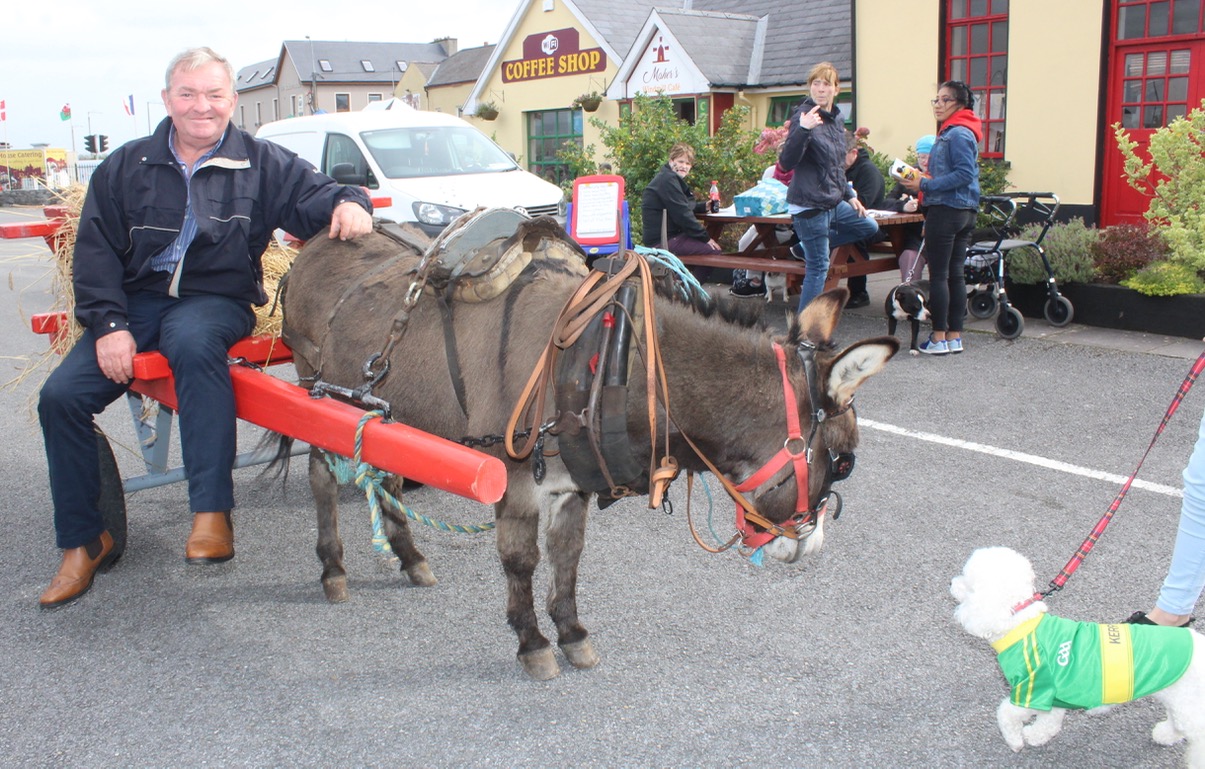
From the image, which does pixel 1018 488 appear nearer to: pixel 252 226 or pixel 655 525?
pixel 655 525

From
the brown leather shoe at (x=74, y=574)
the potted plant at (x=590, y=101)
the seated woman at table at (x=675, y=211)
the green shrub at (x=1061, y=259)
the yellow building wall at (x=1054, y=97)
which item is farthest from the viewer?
the potted plant at (x=590, y=101)

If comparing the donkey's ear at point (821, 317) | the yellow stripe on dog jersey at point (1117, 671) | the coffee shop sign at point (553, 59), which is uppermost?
the coffee shop sign at point (553, 59)

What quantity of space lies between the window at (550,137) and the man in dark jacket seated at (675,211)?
17.1 meters

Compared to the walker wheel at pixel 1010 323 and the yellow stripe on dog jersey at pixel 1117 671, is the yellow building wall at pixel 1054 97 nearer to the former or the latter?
the walker wheel at pixel 1010 323

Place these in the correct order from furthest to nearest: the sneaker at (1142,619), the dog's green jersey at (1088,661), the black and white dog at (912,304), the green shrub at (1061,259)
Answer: the green shrub at (1061,259) → the black and white dog at (912,304) → the sneaker at (1142,619) → the dog's green jersey at (1088,661)

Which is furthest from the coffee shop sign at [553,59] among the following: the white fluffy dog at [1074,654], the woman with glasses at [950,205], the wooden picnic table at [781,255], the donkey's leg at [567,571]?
the white fluffy dog at [1074,654]

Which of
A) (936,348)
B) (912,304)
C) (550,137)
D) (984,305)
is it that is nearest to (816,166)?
(912,304)

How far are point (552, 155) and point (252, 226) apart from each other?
24.8m

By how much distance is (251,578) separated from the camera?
412 cm

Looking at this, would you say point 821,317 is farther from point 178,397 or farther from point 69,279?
point 69,279

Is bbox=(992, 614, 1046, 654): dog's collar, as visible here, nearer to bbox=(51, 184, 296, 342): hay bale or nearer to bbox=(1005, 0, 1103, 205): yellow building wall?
bbox=(51, 184, 296, 342): hay bale

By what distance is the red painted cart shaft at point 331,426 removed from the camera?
262 centimetres

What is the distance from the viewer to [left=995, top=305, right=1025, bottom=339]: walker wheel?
8.20 metres

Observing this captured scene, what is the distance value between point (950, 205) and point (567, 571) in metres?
5.50
